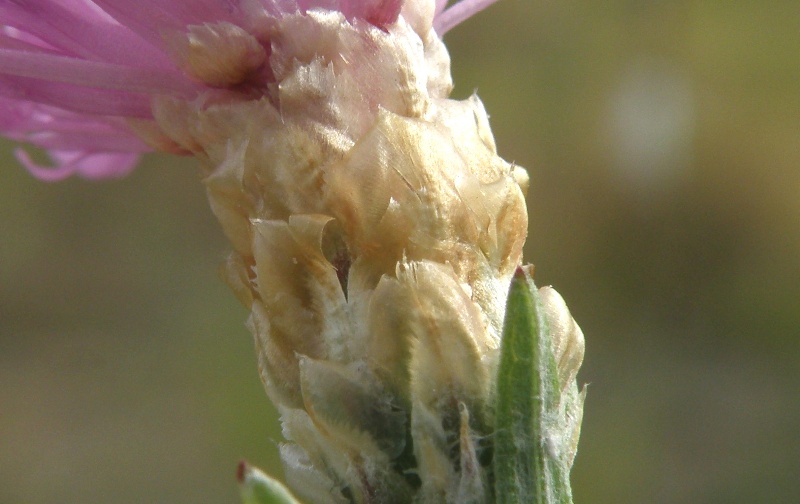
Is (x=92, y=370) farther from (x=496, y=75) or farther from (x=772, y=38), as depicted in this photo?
(x=772, y=38)

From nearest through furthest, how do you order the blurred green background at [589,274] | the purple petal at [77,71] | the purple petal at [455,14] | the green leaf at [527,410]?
the green leaf at [527,410], the purple petal at [77,71], the purple petal at [455,14], the blurred green background at [589,274]

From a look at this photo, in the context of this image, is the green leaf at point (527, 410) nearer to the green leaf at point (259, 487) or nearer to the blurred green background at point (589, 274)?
the green leaf at point (259, 487)

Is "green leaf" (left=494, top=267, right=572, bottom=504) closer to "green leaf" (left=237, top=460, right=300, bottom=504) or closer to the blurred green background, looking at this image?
"green leaf" (left=237, top=460, right=300, bottom=504)

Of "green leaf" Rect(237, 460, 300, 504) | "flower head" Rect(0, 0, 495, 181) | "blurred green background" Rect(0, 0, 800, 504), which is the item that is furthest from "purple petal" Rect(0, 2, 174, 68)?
"blurred green background" Rect(0, 0, 800, 504)

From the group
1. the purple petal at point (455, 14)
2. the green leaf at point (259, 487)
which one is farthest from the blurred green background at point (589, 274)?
the green leaf at point (259, 487)

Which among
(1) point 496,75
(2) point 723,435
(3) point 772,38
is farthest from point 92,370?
(3) point 772,38

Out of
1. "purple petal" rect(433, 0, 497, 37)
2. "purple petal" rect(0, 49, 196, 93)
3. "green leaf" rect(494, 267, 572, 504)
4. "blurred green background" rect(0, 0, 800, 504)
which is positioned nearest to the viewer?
"green leaf" rect(494, 267, 572, 504)
